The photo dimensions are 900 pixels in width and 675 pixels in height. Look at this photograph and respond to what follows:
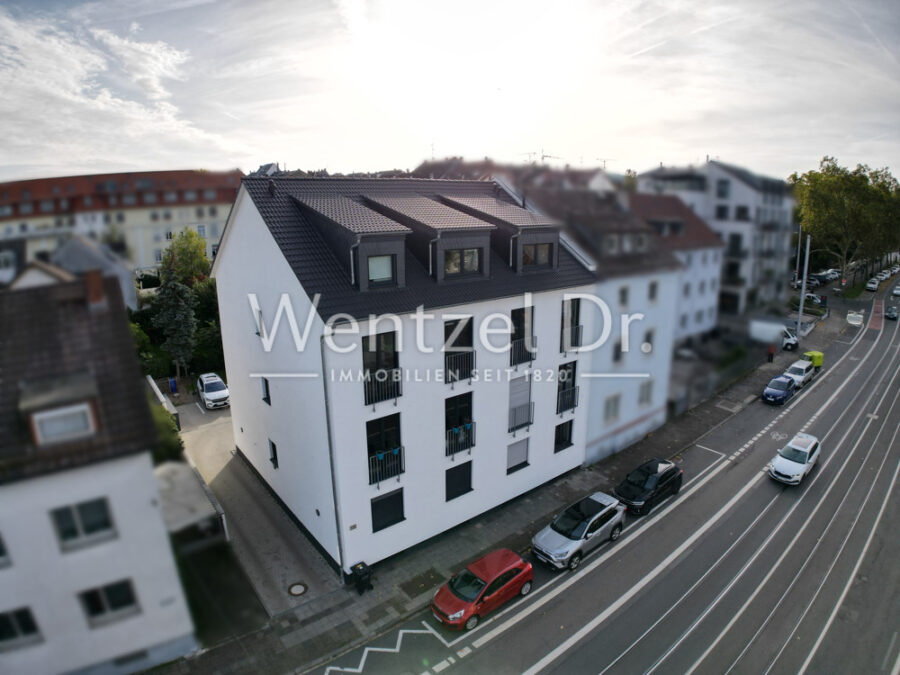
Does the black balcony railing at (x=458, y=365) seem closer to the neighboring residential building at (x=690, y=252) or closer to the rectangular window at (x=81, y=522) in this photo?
the rectangular window at (x=81, y=522)

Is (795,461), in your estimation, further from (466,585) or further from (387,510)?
(387,510)

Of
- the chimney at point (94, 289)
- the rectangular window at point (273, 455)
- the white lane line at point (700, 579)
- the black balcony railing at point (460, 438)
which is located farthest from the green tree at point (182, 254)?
the rectangular window at point (273, 455)

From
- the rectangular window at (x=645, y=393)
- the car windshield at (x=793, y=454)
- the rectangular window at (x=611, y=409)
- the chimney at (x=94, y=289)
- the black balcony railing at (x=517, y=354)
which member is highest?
the chimney at (x=94, y=289)

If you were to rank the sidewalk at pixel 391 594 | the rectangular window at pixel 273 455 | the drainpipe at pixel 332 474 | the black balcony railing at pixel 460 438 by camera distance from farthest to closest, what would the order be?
the rectangular window at pixel 273 455, the black balcony railing at pixel 460 438, the drainpipe at pixel 332 474, the sidewalk at pixel 391 594

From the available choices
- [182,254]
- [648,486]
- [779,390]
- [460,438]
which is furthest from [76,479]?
[779,390]

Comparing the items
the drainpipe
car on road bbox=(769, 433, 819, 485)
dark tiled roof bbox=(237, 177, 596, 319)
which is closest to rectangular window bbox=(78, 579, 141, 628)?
dark tiled roof bbox=(237, 177, 596, 319)

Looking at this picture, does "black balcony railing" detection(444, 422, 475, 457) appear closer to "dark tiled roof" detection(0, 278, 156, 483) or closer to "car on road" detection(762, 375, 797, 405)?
"dark tiled roof" detection(0, 278, 156, 483)
